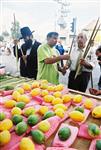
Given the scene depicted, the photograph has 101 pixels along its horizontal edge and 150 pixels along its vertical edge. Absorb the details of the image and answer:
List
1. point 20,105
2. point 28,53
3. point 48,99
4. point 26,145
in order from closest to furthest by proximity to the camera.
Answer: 1. point 26,145
2. point 20,105
3. point 48,99
4. point 28,53

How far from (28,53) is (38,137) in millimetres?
2554

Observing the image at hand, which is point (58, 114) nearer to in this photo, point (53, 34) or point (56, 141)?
point (56, 141)

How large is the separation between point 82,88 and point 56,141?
6.60 feet

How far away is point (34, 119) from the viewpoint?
4.10ft

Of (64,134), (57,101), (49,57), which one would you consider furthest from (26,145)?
(49,57)

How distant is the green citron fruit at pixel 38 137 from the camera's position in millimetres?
1068

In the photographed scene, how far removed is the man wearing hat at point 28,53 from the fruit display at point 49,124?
5.78 feet

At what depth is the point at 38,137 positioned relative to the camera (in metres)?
1.08

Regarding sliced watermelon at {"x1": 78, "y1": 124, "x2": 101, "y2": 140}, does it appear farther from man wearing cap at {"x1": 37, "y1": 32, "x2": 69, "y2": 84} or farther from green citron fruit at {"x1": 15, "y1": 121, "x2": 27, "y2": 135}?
man wearing cap at {"x1": 37, "y1": 32, "x2": 69, "y2": 84}

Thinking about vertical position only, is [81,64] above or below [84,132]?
above

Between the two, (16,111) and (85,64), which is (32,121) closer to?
(16,111)

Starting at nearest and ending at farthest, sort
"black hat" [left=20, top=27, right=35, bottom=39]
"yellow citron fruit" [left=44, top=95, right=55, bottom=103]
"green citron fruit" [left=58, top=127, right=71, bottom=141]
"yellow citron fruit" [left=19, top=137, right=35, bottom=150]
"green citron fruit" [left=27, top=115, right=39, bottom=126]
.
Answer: "yellow citron fruit" [left=19, top=137, right=35, bottom=150] → "green citron fruit" [left=58, top=127, right=71, bottom=141] → "green citron fruit" [left=27, top=115, right=39, bottom=126] → "yellow citron fruit" [left=44, top=95, right=55, bottom=103] → "black hat" [left=20, top=27, right=35, bottom=39]

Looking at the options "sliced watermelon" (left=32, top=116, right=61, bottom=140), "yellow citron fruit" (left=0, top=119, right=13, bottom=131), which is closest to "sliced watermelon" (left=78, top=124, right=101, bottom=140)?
"sliced watermelon" (left=32, top=116, right=61, bottom=140)

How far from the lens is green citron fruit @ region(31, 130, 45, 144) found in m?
1.07
